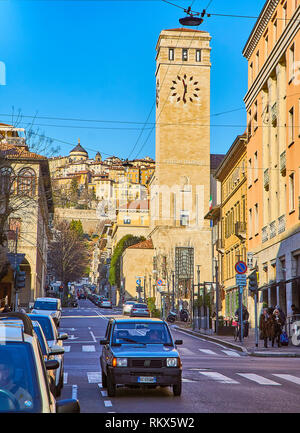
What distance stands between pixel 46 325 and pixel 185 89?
296ft

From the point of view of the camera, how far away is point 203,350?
32.8 m

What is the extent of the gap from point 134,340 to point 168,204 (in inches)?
3469

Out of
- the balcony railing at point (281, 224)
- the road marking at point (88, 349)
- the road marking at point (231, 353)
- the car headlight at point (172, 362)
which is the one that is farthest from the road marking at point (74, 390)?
the balcony railing at point (281, 224)

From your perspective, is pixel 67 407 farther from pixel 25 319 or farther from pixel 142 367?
pixel 142 367

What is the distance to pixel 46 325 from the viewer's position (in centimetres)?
1762

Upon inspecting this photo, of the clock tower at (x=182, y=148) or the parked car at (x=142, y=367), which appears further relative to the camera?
the clock tower at (x=182, y=148)

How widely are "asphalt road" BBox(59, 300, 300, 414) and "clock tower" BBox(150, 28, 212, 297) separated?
244 ft

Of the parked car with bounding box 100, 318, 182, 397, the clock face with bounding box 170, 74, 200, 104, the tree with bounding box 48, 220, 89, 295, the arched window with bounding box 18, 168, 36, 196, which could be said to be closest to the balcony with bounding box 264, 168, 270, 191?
the arched window with bounding box 18, 168, 36, 196

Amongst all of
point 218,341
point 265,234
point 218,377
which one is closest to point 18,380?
point 218,377

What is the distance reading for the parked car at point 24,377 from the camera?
240 inches

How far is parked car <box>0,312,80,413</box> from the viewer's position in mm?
6102

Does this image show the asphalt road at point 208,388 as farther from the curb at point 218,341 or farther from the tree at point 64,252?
the tree at point 64,252

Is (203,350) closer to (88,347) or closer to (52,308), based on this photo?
(88,347)
